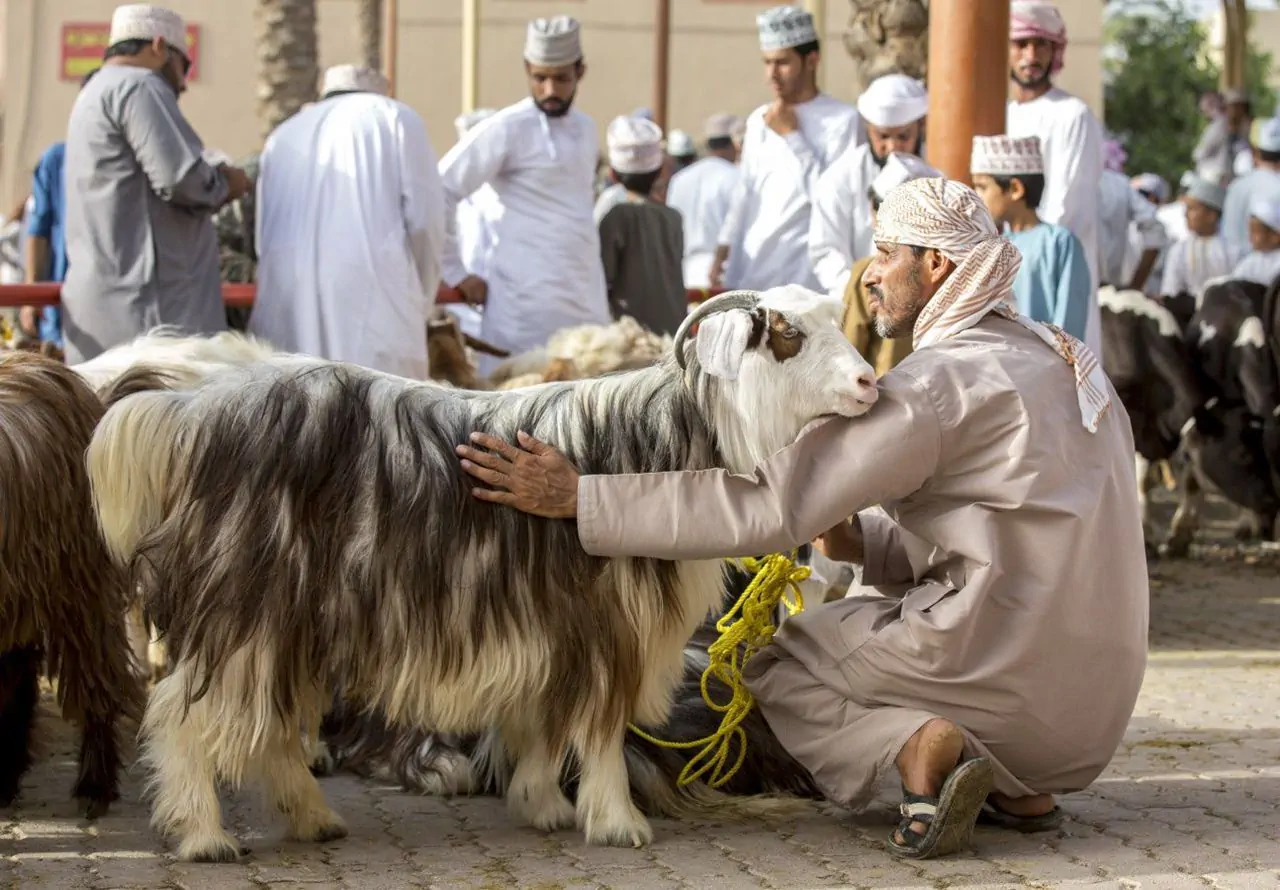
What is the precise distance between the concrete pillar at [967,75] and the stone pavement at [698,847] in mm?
3114

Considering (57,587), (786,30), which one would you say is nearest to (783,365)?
(57,587)

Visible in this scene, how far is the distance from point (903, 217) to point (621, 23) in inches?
1045

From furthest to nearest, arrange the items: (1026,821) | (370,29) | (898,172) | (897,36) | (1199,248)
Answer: (370,29) < (1199,248) < (897,36) < (898,172) < (1026,821)

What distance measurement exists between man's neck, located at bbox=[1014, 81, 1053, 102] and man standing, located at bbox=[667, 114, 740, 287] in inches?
194

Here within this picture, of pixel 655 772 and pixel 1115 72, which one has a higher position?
pixel 1115 72

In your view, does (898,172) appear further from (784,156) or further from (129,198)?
(129,198)

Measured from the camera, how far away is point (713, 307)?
4965 millimetres

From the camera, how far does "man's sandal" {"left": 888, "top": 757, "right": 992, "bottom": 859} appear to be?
4.84 metres

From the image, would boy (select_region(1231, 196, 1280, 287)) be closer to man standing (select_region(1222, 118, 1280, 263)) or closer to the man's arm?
man standing (select_region(1222, 118, 1280, 263))

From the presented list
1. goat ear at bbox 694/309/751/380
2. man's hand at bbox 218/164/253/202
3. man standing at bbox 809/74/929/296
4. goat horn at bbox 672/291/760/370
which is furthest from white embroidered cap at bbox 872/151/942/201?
goat ear at bbox 694/309/751/380

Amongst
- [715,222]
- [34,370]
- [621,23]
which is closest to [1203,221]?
[715,222]

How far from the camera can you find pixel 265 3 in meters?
21.5

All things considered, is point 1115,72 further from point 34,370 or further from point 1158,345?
point 34,370

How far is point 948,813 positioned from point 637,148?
6361 mm
